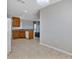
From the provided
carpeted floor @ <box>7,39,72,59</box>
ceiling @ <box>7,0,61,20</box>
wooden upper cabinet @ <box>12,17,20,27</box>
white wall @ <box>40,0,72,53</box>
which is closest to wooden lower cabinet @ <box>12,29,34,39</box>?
wooden upper cabinet @ <box>12,17,20,27</box>

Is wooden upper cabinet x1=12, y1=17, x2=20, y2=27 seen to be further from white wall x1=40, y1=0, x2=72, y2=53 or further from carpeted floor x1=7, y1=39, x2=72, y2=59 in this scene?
carpeted floor x1=7, y1=39, x2=72, y2=59

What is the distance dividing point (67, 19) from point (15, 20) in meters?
8.61

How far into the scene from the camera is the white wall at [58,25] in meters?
5.38

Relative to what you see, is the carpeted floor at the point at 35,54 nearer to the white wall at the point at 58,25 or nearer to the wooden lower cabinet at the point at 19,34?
the white wall at the point at 58,25

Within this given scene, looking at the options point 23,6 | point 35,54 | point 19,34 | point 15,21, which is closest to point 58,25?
point 35,54

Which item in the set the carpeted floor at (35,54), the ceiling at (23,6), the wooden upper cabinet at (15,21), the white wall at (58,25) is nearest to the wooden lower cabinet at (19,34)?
the wooden upper cabinet at (15,21)

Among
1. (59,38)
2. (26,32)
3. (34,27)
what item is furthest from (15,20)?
(59,38)

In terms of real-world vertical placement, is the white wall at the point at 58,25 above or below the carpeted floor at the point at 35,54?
above

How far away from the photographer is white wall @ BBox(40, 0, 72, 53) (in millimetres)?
5383

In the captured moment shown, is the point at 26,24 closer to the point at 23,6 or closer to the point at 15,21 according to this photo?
the point at 15,21

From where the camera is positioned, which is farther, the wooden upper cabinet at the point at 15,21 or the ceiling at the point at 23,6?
the wooden upper cabinet at the point at 15,21

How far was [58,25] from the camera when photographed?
6289mm
